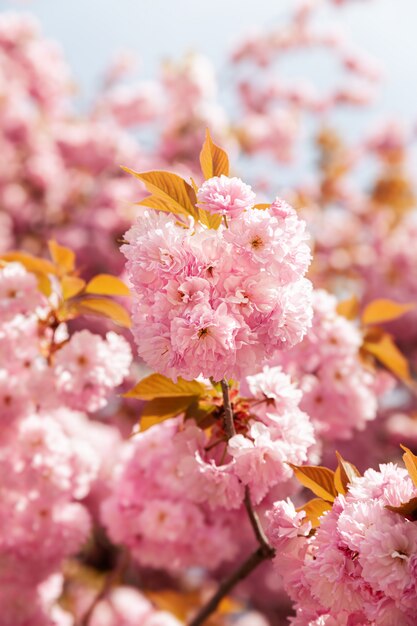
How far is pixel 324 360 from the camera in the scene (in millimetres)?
2262

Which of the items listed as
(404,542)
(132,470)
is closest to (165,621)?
(132,470)

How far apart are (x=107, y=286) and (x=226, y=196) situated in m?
0.78

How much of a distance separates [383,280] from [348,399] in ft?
13.8

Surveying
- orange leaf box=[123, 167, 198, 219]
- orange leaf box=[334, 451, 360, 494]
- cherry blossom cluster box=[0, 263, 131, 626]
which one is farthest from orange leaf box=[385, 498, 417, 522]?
cherry blossom cluster box=[0, 263, 131, 626]

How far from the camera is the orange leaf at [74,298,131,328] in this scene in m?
1.89

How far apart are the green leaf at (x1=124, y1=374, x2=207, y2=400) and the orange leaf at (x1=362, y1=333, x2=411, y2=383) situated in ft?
3.15

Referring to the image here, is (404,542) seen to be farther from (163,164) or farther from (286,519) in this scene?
(163,164)

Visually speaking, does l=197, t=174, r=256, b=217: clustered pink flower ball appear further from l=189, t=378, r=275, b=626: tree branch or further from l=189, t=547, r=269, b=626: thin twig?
l=189, t=547, r=269, b=626: thin twig

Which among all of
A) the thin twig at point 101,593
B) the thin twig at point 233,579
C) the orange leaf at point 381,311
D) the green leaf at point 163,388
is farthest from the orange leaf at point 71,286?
the thin twig at point 101,593

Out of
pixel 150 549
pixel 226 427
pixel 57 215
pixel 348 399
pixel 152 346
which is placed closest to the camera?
pixel 152 346

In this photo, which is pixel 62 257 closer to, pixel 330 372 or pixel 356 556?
Answer: pixel 330 372

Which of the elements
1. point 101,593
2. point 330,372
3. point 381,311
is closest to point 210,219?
point 330,372

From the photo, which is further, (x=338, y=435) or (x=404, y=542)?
(x=338, y=435)

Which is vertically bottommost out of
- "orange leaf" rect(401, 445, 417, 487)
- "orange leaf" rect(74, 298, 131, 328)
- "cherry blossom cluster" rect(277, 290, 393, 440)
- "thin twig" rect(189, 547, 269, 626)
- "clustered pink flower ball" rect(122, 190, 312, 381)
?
"thin twig" rect(189, 547, 269, 626)
